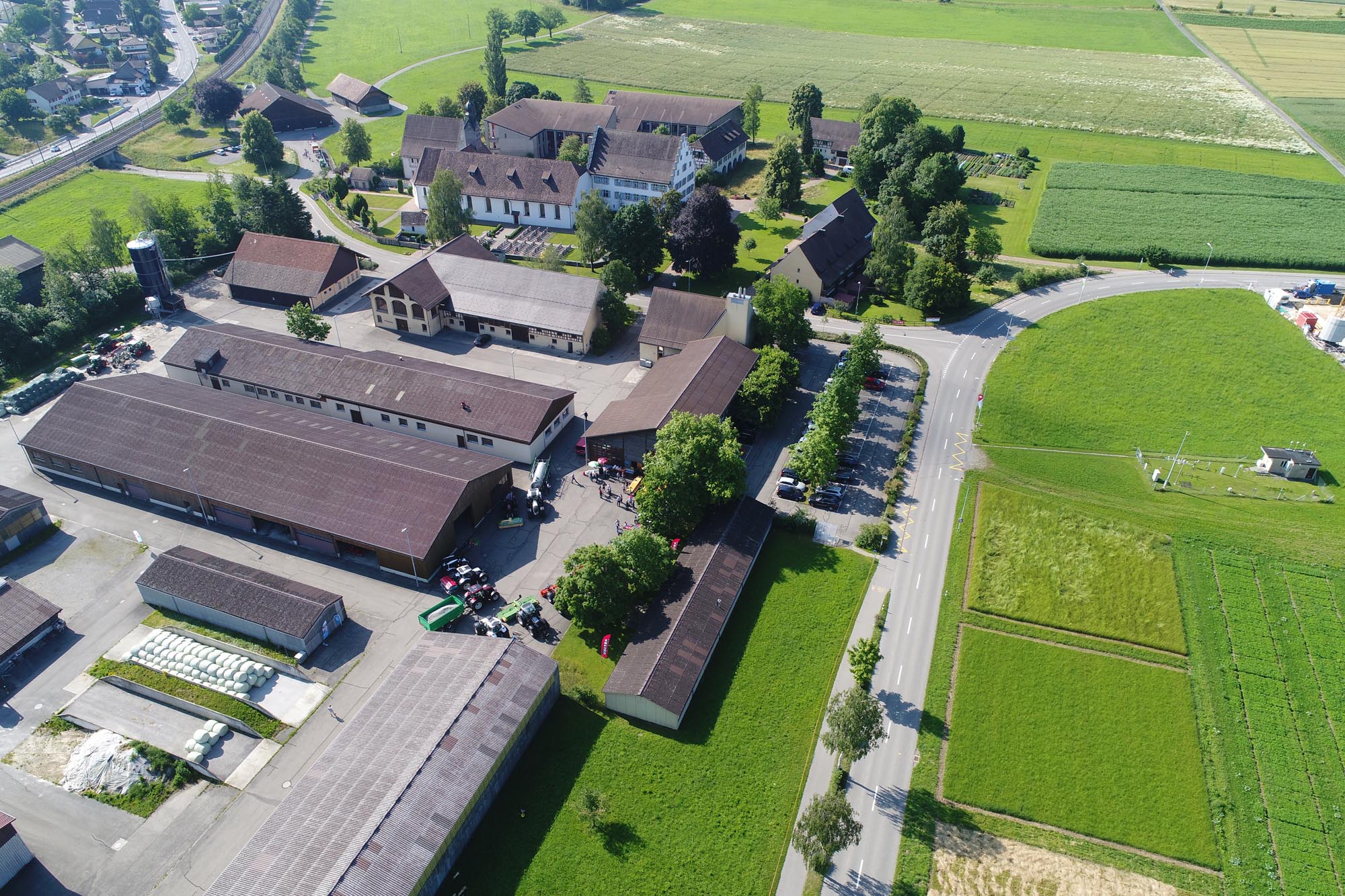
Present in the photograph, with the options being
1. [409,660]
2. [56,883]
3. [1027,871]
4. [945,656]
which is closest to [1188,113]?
[945,656]

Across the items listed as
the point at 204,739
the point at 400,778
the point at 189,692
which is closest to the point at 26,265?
the point at 189,692

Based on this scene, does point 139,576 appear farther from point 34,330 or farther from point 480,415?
point 34,330

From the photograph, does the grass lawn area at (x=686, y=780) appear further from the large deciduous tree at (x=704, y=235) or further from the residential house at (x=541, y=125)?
the residential house at (x=541, y=125)

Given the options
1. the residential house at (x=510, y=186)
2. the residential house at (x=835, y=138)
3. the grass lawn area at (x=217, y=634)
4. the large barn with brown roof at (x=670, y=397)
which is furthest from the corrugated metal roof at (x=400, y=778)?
the residential house at (x=835, y=138)

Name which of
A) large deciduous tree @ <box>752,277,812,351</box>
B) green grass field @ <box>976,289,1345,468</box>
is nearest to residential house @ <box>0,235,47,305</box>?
large deciduous tree @ <box>752,277,812,351</box>

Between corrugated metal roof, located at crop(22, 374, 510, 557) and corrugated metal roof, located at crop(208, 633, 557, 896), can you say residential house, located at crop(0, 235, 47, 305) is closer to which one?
→ corrugated metal roof, located at crop(22, 374, 510, 557)
